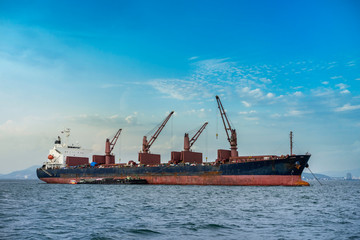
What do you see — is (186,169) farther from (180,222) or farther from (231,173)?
(180,222)

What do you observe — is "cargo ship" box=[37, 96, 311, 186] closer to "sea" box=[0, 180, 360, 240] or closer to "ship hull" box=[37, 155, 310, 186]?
"ship hull" box=[37, 155, 310, 186]

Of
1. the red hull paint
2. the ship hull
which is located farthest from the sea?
the red hull paint

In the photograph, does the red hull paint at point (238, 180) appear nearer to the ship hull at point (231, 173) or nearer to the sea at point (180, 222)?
the ship hull at point (231, 173)

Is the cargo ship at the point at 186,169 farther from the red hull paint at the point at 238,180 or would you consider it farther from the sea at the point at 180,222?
the sea at the point at 180,222

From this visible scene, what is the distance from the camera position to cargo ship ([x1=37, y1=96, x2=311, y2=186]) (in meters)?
63.9

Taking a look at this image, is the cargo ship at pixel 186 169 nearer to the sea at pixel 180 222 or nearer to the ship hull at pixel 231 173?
the ship hull at pixel 231 173

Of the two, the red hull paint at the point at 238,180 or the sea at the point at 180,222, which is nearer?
the sea at the point at 180,222

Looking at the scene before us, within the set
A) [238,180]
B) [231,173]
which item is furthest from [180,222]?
[231,173]

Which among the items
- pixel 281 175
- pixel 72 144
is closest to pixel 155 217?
pixel 281 175

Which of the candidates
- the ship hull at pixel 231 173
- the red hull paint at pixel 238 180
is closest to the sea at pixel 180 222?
the ship hull at pixel 231 173

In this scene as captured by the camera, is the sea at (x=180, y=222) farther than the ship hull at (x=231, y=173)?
No

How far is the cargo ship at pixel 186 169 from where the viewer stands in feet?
210

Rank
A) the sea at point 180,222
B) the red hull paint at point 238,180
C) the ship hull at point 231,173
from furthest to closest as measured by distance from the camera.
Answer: the red hull paint at point 238,180 < the ship hull at point 231,173 < the sea at point 180,222

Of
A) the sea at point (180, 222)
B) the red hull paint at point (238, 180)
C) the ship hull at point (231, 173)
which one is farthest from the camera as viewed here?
the red hull paint at point (238, 180)
